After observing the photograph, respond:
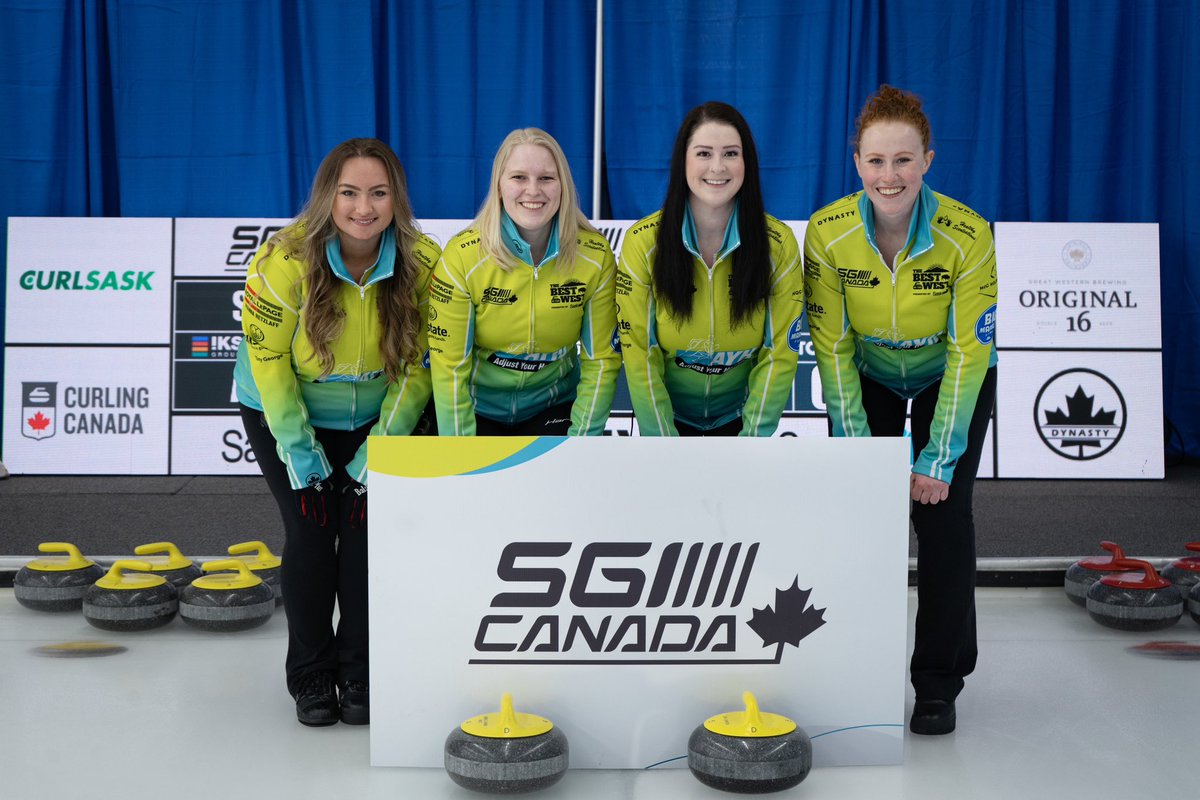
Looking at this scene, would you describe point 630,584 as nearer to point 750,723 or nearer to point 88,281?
point 750,723

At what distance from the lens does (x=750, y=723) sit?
6.11 feet

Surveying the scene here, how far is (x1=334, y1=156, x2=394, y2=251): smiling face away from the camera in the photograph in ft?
7.18

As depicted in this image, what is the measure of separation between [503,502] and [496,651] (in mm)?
262

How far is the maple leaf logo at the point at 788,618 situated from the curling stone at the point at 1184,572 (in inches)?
59.3

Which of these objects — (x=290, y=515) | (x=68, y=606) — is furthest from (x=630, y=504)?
(x=68, y=606)

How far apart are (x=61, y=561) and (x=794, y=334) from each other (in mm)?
2070

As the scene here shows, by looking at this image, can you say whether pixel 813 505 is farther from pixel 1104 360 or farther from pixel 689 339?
pixel 1104 360

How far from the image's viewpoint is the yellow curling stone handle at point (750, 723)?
1.85 metres

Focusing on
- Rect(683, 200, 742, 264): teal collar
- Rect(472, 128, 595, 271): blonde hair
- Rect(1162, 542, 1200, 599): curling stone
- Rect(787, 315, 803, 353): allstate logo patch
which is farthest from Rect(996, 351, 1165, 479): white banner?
Rect(472, 128, 595, 271): blonde hair

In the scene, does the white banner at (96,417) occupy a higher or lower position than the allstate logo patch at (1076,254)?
lower

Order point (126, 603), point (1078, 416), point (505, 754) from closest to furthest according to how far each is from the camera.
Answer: point (505, 754) < point (126, 603) < point (1078, 416)

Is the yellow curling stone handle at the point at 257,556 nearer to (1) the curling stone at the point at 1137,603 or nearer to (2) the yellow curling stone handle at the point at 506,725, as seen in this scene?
(2) the yellow curling stone handle at the point at 506,725

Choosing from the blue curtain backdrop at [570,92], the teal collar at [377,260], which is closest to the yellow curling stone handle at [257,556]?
the teal collar at [377,260]

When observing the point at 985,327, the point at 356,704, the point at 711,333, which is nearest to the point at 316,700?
the point at 356,704
